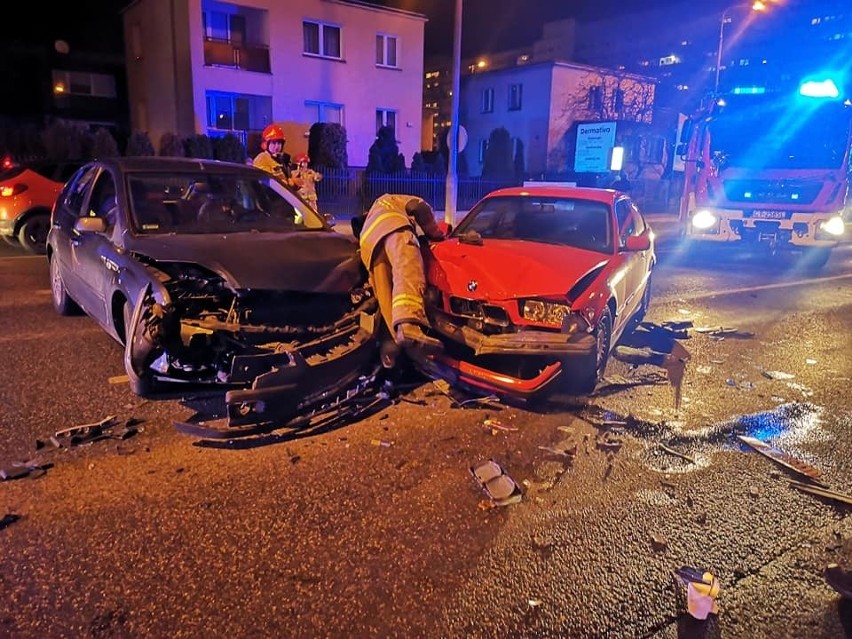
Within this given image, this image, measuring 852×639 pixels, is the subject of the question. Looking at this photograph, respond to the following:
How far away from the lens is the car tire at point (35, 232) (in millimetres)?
11812

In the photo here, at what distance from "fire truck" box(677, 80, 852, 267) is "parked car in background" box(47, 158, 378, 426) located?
11.3 m

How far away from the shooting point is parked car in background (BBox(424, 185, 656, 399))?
4680mm

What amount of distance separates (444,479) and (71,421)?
259cm

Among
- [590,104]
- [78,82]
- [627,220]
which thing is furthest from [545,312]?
[78,82]

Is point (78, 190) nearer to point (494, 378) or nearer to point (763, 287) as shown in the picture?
point (494, 378)

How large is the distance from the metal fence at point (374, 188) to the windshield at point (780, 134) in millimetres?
8058

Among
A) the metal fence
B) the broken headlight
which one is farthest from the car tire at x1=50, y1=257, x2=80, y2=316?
the metal fence

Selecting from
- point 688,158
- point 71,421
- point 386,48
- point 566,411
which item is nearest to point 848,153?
point 688,158

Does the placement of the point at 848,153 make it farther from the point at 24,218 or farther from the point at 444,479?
the point at 24,218

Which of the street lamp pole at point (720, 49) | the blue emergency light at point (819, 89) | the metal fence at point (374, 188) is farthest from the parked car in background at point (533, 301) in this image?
the metal fence at point (374, 188)

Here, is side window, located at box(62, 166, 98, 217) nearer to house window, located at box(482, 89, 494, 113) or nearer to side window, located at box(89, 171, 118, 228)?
side window, located at box(89, 171, 118, 228)

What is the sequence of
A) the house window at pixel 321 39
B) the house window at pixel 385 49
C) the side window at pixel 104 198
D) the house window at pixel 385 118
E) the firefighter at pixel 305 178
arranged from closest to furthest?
1. the side window at pixel 104 198
2. the firefighter at pixel 305 178
3. the house window at pixel 321 39
4. the house window at pixel 385 49
5. the house window at pixel 385 118

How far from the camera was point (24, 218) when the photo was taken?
11.8 m

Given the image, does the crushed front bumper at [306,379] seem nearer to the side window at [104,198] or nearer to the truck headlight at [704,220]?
the side window at [104,198]
